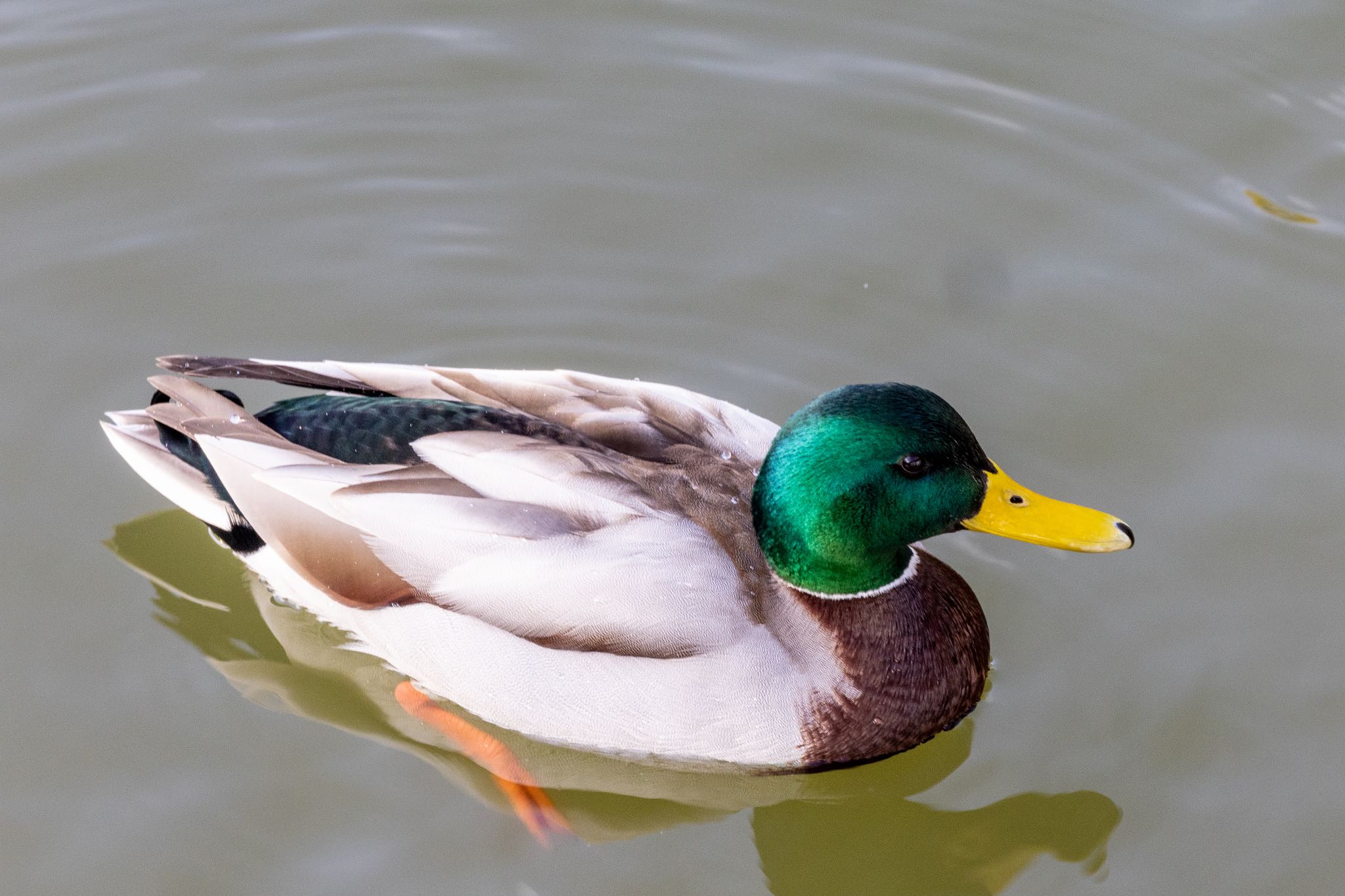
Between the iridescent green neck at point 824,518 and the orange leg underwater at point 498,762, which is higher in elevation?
the iridescent green neck at point 824,518

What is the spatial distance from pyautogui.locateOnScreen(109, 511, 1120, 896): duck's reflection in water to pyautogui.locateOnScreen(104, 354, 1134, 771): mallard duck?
150 mm

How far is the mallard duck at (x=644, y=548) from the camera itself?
446 cm

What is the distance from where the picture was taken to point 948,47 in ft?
25.3

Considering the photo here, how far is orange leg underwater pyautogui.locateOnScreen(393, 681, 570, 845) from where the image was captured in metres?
4.81

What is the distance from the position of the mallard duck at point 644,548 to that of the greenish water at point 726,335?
355mm

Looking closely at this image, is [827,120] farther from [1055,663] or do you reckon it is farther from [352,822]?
[352,822]

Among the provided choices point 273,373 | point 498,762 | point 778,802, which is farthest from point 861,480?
point 273,373

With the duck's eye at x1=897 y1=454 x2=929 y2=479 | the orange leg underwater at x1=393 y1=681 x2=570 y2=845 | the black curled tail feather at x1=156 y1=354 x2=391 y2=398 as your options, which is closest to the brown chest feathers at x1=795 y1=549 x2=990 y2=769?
the duck's eye at x1=897 y1=454 x2=929 y2=479

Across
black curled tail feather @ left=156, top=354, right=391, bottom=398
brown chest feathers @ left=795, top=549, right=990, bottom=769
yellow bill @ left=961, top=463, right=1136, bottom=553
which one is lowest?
brown chest feathers @ left=795, top=549, right=990, bottom=769

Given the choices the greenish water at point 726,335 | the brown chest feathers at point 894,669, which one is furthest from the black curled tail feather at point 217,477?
the brown chest feathers at point 894,669

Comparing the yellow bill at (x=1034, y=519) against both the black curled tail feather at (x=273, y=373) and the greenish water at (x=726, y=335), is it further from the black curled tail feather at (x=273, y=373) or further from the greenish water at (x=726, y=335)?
the black curled tail feather at (x=273, y=373)

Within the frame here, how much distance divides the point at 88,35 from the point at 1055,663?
5.36m

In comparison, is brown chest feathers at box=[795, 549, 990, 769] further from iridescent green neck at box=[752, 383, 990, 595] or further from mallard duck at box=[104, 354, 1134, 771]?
iridescent green neck at box=[752, 383, 990, 595]

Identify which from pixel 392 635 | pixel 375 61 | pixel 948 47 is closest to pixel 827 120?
pixel 948 47
